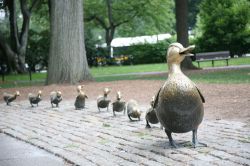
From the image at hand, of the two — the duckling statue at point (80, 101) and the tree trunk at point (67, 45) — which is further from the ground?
the tree trunk at point (67, 45)

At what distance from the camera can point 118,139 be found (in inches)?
339

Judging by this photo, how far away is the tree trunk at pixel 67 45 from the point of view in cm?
2173

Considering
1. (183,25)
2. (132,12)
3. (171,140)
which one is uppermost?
(132,12)

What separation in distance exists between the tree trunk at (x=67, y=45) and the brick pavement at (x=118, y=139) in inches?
356

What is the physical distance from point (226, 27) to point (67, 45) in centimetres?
A: 2571

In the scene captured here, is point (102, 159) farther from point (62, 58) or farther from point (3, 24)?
point (3, 24)

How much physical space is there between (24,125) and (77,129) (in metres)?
1.60

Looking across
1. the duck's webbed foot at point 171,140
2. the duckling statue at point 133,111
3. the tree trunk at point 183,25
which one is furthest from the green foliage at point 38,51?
the duck's webbed foot at point 171,140

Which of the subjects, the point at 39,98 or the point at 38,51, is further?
the point at 38,51

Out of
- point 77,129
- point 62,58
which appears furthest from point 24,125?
point 62,58

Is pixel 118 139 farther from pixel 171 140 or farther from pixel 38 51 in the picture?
pixel 38 51

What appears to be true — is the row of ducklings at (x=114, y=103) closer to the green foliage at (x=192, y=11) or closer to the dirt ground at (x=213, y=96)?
the dirt ground at (x=213, y=96)

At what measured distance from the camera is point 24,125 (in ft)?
36.4

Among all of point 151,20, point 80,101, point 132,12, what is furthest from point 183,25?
point 151,20
